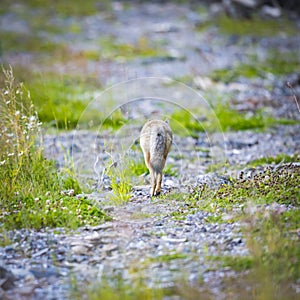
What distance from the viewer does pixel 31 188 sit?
754cm

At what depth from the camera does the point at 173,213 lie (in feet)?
23.8

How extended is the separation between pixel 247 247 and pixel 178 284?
87 cm

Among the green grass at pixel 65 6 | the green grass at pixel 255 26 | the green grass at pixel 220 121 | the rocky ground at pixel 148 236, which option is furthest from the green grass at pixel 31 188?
the green grass at pixel 65 6

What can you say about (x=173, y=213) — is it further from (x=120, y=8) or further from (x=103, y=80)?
(x=120, y=8)

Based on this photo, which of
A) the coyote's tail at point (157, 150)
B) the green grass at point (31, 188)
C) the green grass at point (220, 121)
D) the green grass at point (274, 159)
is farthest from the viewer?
the green grass at point (220, 121)

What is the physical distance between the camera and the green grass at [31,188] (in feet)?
22.7

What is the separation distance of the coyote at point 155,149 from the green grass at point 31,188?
891mm

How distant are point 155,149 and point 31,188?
1.52m

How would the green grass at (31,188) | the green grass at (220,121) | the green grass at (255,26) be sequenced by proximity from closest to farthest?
the green grass at (31,188) → the green grass at (220,121) → the green grass at (255,26)

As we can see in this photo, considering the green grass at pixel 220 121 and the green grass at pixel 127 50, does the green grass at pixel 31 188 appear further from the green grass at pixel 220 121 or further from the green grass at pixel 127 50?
the green grass at pixel 127 50

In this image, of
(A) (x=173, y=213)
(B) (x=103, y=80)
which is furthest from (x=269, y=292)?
(B) (x=103, y=80)

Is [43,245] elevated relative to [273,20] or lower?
lower

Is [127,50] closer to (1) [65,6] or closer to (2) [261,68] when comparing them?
(2) [261,68]

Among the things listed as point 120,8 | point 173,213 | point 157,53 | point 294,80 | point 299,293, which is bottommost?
point 299,293
